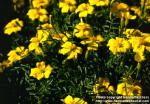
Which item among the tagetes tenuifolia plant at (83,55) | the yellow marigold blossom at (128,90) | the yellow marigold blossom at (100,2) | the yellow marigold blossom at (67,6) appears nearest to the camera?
the yellow marigold blossom at (128,90)

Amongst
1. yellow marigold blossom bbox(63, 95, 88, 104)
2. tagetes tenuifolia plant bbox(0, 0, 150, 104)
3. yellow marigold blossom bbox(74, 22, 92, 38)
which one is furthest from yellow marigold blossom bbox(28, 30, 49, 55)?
yellow marigold blossom bbox(63, 95, 88, 104)

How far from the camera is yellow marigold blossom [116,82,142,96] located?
9.32ft

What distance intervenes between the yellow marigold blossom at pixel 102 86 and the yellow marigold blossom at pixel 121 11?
1.79 ft

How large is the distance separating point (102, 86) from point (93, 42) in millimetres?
315

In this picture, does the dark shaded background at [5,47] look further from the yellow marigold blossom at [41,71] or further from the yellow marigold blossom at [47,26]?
the yellow marigold blossom at [47,26]

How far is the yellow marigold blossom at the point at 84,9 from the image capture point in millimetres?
3219

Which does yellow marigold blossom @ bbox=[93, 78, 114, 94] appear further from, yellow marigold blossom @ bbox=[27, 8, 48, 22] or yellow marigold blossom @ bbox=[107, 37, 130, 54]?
yellow marigold blossom @ bbox=[27, 8, 48, 22]

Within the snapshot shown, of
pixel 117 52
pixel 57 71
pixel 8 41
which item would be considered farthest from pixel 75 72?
pixel 8 41

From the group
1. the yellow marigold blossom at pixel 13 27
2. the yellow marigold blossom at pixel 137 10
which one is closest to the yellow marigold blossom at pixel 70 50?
the yellow marigold blossom at pixel 13 27

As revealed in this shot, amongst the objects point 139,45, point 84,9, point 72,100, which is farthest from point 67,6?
point 72,100

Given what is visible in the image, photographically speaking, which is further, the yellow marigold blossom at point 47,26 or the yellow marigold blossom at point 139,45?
the yellow marigold blossom at point 47,26

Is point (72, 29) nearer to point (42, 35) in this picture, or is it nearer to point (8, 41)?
point (42, 35)

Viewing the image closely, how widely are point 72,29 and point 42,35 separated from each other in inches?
10.4

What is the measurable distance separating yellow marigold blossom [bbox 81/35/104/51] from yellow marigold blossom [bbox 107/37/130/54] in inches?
4.0
